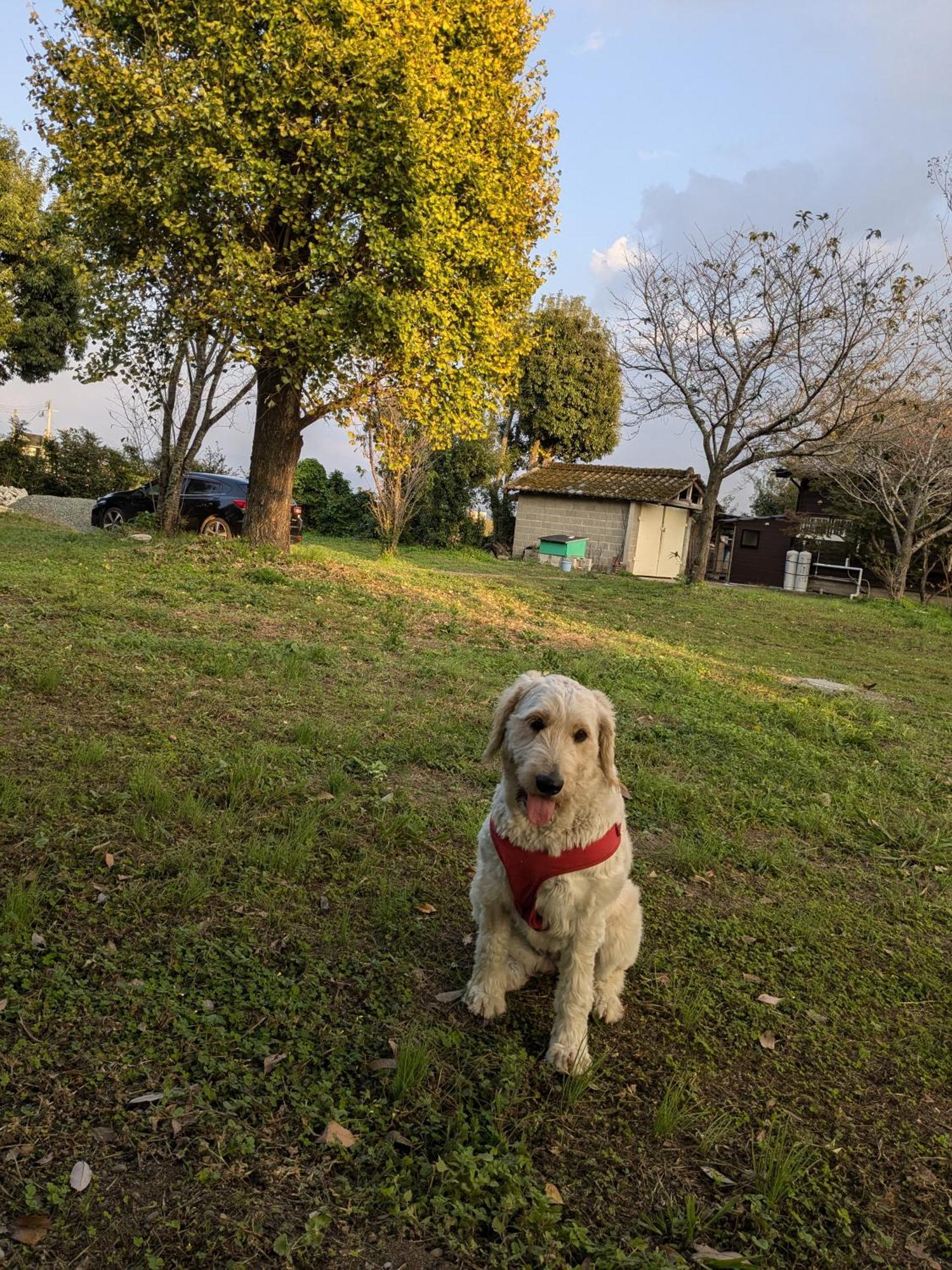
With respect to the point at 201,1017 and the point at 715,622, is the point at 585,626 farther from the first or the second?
the point at 201,1017

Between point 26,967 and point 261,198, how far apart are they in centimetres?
967

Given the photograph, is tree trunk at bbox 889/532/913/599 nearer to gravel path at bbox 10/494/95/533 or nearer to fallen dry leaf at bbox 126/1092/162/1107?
gravel path at bbox 10/494/95/533

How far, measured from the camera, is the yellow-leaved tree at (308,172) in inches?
364

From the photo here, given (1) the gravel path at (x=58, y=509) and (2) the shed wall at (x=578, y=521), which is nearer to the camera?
(1) the gravel path at (x=58, y=509)

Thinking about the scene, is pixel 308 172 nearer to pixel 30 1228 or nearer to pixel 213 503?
pixel 213 503

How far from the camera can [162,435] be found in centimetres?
1287

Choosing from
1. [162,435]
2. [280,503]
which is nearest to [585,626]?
[280,503]

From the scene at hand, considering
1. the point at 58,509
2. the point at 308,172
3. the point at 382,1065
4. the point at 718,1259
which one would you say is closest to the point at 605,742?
the point at 382,1065

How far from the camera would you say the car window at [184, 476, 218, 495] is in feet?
61.2

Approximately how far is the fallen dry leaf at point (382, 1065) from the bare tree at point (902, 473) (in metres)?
20.1

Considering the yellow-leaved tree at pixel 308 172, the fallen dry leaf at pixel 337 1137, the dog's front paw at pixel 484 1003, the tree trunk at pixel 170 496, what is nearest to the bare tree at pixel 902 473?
the yellow-leaved tree at pixel 308 172

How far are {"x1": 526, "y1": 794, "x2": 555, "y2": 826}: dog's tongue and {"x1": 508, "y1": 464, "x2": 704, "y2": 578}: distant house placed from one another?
27586 millimetres

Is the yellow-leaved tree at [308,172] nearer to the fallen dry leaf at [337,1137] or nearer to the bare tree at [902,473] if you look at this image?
the fallen dry leaf at [337,1137]

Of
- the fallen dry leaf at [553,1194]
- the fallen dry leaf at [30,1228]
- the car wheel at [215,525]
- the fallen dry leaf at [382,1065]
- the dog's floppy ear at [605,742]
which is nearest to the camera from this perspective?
the fallen dry leaf at [30,1228]
